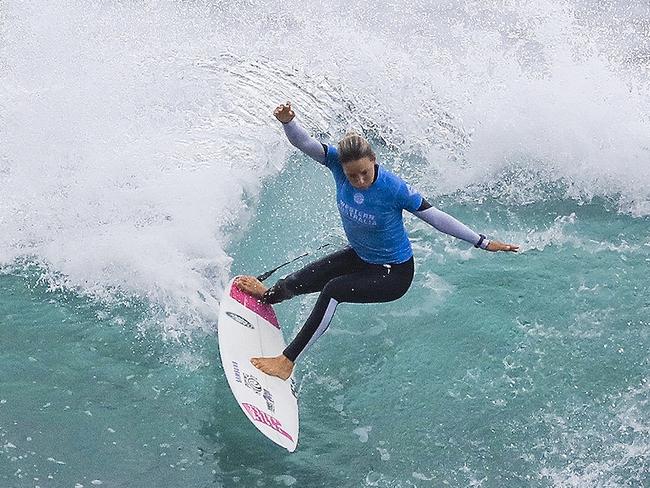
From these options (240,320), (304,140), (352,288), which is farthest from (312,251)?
(304,140)

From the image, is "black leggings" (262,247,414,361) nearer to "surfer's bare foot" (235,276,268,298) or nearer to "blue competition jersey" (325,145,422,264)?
"blue competition jersey" (325,145,422,264)

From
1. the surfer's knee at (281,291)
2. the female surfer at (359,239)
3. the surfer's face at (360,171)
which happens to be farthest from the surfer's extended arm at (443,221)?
the surfer's knee at (281,291)

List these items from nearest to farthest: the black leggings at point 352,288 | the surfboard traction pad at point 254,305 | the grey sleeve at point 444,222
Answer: the grey sleeve at point 444,222
the black leggings at point 352,288
the surfboard traction pad at point 254,305

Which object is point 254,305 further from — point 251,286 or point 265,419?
point 265,419

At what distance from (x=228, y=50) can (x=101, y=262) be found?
473cm

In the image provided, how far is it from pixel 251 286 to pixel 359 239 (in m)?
0.98

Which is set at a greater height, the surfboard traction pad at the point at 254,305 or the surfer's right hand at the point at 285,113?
the surfer's right hand at the point at 285,113

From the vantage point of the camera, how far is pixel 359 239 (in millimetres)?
5297

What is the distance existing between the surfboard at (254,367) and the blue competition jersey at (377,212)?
0.86 metres

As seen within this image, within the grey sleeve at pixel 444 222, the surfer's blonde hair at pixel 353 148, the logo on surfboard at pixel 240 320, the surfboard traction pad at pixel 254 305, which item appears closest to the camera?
the surfer's blonde hair at pixel 353 148

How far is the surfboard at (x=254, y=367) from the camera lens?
495 centimetres

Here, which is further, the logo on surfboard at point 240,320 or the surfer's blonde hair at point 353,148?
the logo on surfboard at point 240,320

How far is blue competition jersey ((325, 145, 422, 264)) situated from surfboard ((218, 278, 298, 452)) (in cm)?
86

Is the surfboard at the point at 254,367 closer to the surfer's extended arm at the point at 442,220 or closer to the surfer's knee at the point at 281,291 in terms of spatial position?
the surfer's knee at the point at 281,291
